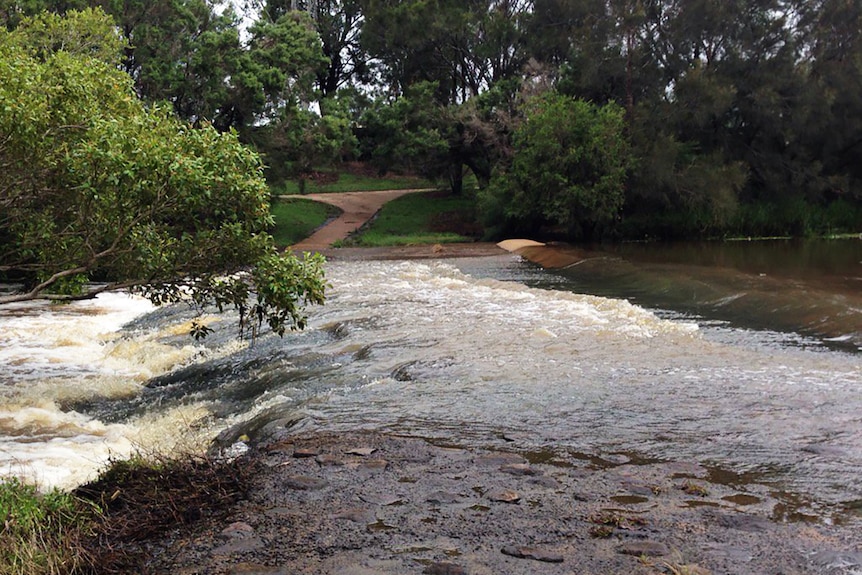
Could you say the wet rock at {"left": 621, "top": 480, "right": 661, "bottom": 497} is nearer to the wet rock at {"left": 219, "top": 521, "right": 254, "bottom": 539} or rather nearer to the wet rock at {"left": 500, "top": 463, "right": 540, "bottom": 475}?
the wet rock at {"left": 500, "top": 463, "right": 540, "bottom": 475}

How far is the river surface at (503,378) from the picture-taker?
766 centimetres

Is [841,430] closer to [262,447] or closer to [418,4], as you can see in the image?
[262,447]

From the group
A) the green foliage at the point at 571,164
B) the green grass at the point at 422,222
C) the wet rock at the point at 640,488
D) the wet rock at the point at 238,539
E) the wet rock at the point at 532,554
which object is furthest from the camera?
the green grass at the point at 422,222

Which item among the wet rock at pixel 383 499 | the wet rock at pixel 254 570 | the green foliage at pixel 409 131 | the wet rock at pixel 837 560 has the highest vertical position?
the green foliage at pixel 409 131

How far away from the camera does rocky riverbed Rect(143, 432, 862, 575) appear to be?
197 inches

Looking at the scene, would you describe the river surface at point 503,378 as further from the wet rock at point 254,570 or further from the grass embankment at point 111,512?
the wet rock at point 254,570

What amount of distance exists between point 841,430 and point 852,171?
36.6 meters

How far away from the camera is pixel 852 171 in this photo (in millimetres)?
40000

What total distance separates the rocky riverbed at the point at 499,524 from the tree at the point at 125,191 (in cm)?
350

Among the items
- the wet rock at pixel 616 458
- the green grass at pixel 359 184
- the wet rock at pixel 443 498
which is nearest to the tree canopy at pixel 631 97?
the green grass at pixel 359 184

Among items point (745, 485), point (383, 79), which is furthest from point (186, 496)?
point (383, 79)

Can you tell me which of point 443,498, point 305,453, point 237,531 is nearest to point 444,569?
point 443,498

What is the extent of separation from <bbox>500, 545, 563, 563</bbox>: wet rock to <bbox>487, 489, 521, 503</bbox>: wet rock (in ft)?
2.69

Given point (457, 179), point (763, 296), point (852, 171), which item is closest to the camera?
point (763, 296)
